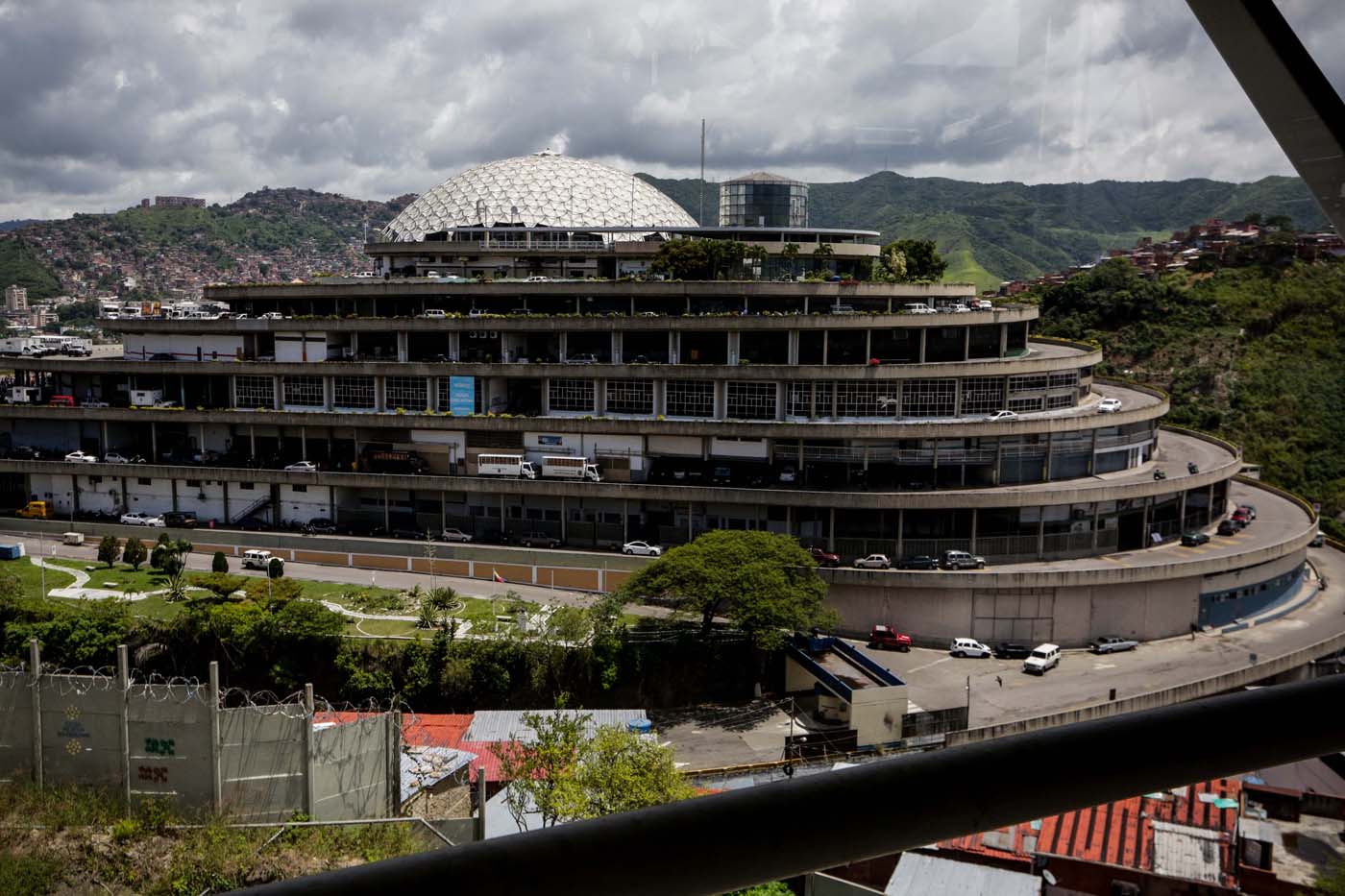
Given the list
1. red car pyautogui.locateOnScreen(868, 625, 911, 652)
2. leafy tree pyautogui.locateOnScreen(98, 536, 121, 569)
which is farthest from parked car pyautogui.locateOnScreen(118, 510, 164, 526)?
red car pyautogui.locateOnScreen(868, 625, 911, 652)

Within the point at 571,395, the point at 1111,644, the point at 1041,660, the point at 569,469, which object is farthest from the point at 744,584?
the point at 571,395

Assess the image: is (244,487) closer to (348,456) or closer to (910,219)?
(348,456)

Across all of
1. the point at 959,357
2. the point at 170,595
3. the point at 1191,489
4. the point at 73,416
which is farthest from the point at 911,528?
the point at 73,416

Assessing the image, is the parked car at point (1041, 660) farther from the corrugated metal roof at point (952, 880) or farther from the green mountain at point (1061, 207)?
the corrugated metal roof at point (952, 880)

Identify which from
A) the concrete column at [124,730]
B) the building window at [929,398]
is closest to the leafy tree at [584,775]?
the concrete column at [124,730]

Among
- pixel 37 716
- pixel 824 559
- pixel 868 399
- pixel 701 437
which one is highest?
pixel 868 399

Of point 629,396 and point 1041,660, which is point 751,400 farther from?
point 1041,660

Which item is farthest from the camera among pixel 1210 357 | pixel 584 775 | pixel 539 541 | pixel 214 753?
pixel 1210 357
